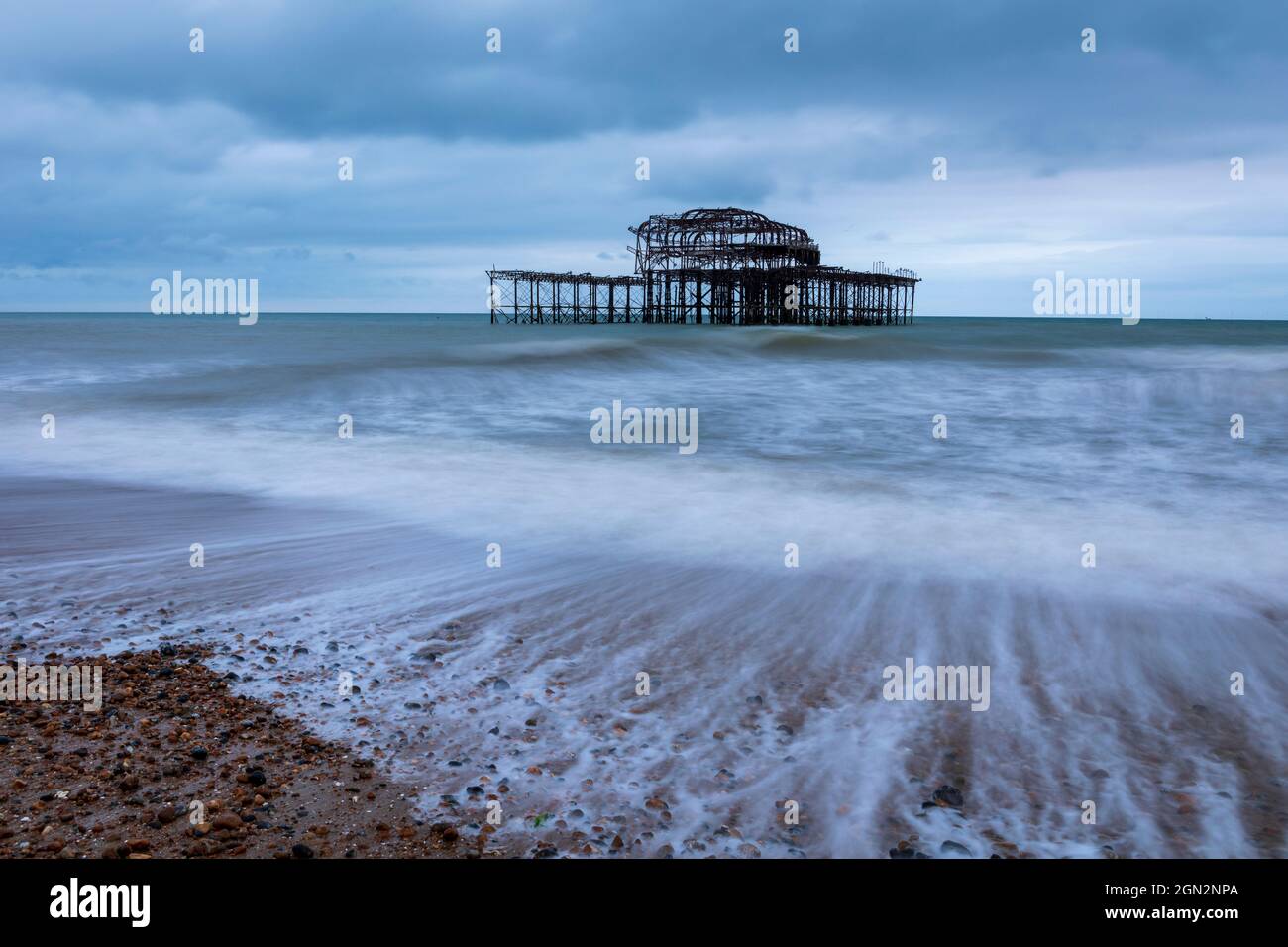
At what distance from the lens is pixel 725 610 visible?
5148 millimetres

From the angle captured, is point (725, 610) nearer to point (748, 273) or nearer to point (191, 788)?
point (191, 788)

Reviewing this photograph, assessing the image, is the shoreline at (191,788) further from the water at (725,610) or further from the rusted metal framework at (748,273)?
the rusted metal framework at (748,273)

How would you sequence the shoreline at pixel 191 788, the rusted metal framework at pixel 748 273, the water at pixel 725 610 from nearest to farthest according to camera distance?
the shoreline at pixel 191 788 < the water at pixel 725 610 < the rusted metal framework at pixel 748 273

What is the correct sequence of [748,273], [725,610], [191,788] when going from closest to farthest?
[191,788]
[725,610]
[748,273]

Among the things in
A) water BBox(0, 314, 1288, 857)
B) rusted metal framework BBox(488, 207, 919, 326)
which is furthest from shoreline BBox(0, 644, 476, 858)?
rusted metal framework BBox(488, 207, 919, 326)

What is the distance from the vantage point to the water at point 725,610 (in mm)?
3145

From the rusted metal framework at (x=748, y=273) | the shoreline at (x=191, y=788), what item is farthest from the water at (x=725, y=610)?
the rusted metal framework at (x=748, y=273)

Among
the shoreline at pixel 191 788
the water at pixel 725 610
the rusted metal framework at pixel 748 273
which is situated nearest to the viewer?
the shoreline at pixel 191 788

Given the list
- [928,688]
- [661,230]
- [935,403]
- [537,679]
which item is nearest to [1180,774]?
[928,688]

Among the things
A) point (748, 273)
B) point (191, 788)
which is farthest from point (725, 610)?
point (748, 273)

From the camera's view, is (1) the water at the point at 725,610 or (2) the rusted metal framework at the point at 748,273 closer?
(1) the water at the point at 725,610

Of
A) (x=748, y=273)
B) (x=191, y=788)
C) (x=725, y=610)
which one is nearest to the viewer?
(x=191, y=788)

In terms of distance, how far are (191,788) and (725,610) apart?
290 cm

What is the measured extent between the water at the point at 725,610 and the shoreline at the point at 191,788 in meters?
0.16
